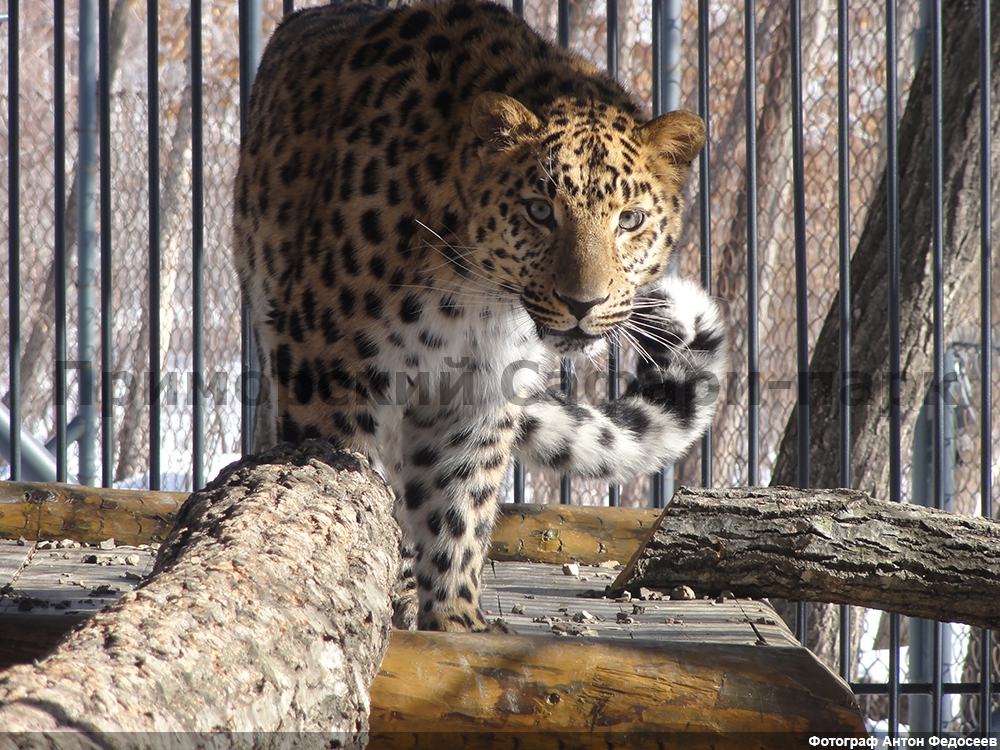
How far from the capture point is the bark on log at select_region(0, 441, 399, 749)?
1.22m

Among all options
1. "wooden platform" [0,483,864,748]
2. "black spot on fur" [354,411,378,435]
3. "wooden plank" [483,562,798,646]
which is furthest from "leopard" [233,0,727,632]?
"wooden platform" [0,483,864,748]

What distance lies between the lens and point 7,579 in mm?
3176

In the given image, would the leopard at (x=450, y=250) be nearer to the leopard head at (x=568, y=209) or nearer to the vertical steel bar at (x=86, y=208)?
the leopard head at (x=568, y=209)

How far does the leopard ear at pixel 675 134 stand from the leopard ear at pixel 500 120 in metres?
0.36

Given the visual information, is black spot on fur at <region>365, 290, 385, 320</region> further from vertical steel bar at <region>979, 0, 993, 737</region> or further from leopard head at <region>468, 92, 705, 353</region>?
vertical steel bar at <region>979, 0, 993, 737</region>

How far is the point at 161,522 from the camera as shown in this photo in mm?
3795

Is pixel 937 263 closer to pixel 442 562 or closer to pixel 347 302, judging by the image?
pixel 442 562

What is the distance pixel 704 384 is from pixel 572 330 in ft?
3.12

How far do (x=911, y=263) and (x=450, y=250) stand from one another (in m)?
2.97

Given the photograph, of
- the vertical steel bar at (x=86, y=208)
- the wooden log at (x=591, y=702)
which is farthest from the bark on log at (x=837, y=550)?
the vertical steel bar at (x=86, y=208)

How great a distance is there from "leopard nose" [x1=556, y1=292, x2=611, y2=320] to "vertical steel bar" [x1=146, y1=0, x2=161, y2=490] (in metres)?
2.12

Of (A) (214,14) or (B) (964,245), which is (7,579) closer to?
(B) (964,245)

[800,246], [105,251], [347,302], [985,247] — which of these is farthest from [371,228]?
[985,247]

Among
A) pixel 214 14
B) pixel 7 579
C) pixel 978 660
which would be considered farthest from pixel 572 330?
pixel 214 14
